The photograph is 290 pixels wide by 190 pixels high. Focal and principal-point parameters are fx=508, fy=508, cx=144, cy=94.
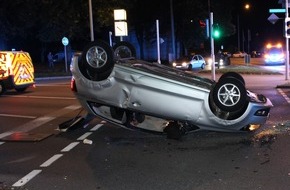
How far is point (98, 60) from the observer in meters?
9.11

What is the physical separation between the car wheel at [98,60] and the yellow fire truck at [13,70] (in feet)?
37.6

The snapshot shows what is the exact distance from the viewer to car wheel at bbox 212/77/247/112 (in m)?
8.73

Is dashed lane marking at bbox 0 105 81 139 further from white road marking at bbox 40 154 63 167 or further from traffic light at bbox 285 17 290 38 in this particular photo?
traffic light at bbox 285 17 290 38

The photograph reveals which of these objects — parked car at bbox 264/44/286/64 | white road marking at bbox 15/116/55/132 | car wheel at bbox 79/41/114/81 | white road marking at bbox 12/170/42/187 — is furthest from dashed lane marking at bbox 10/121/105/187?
parked car at bbox 264/44/286/64

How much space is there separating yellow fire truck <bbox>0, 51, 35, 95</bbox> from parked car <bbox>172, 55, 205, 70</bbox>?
68.2 feet

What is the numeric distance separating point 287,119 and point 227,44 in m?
111

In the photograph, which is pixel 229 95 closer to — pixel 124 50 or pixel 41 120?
pixel 124 50

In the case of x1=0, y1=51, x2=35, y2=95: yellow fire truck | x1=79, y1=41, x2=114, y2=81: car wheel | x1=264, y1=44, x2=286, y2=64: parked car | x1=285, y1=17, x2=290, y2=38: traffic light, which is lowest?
x1=264, y1=44, x2=286, y2=64: parked car

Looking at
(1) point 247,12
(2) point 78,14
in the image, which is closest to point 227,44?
(1) point 247,12

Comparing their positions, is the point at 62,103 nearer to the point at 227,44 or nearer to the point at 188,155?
the point at 188,155

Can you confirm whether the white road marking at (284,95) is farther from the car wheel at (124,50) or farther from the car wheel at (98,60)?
the car wheel at (98,60)

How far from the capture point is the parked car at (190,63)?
133 feet

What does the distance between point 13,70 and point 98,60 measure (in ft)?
39.2

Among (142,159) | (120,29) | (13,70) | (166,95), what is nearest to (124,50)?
(166,95)
